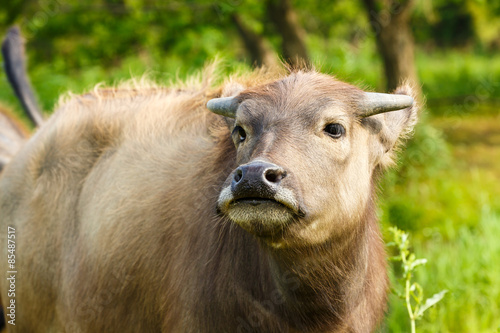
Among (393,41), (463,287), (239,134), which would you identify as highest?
(393,41)

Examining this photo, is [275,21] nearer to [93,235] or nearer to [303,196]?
[93,235]

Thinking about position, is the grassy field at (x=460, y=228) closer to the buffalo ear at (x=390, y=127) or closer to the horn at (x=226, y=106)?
the buffalo ear at (x=390, y=127)

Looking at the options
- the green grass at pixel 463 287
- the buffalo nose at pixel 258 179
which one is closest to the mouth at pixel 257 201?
the buffalo nose at pixel 258 179

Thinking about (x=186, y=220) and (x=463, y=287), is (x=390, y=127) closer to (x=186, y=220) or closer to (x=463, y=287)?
(x=186, y=220)

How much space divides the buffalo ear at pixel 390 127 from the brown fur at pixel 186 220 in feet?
0.06

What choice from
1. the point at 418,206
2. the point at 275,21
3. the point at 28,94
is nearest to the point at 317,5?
the point at 275,21

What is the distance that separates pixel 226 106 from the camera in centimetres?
320

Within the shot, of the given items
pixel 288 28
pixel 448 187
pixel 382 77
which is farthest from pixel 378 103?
pixel 382 77

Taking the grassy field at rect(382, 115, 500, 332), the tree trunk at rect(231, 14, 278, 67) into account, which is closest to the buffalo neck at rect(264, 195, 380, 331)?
the grassy field at rect(382, 115, 500, 332)

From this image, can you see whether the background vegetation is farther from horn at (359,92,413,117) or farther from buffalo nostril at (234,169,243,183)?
buffalo nostril at (234,169,243,183)

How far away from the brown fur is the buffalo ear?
2 centimetres

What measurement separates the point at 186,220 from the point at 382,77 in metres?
7.57

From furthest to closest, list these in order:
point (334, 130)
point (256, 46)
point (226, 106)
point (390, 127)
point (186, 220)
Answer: point (256, 46), point (186, 220), point (390, 127), point (226, 106), point (334, 130)

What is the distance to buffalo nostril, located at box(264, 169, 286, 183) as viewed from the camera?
97.8 inches
